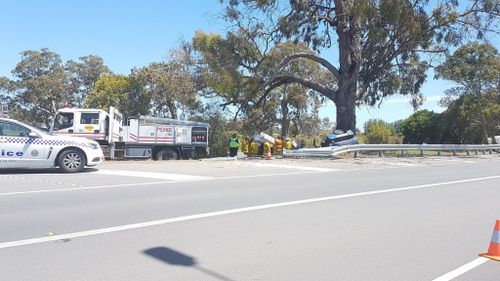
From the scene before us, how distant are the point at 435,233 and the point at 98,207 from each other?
555 cm

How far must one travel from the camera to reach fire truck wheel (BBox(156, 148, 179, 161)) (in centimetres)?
2794

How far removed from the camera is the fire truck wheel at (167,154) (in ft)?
91.7

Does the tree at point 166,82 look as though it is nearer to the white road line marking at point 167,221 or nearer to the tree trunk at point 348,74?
the tree trunk at point 348,74

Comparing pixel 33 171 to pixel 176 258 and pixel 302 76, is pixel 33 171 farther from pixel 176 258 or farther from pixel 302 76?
pixel 302 76

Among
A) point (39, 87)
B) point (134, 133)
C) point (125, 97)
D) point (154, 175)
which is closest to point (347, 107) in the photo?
point (134, 133)

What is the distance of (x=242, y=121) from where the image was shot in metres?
39.9

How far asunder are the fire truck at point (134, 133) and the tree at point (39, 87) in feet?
104

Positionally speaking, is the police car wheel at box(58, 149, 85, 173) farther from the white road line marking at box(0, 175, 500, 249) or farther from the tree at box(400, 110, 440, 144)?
the tree at box(400, 110, 440, 144)

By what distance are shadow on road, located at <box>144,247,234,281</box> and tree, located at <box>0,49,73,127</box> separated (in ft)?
176

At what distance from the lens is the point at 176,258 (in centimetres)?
541

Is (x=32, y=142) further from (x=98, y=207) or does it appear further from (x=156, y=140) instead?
(x=156, y=140)

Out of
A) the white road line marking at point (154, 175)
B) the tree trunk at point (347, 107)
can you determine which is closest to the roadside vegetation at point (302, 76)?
the tree trunk at point (347, 107)

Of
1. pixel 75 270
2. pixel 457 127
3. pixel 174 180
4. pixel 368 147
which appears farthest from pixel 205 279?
pixel 457 127

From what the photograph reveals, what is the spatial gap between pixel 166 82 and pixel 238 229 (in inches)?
1443
